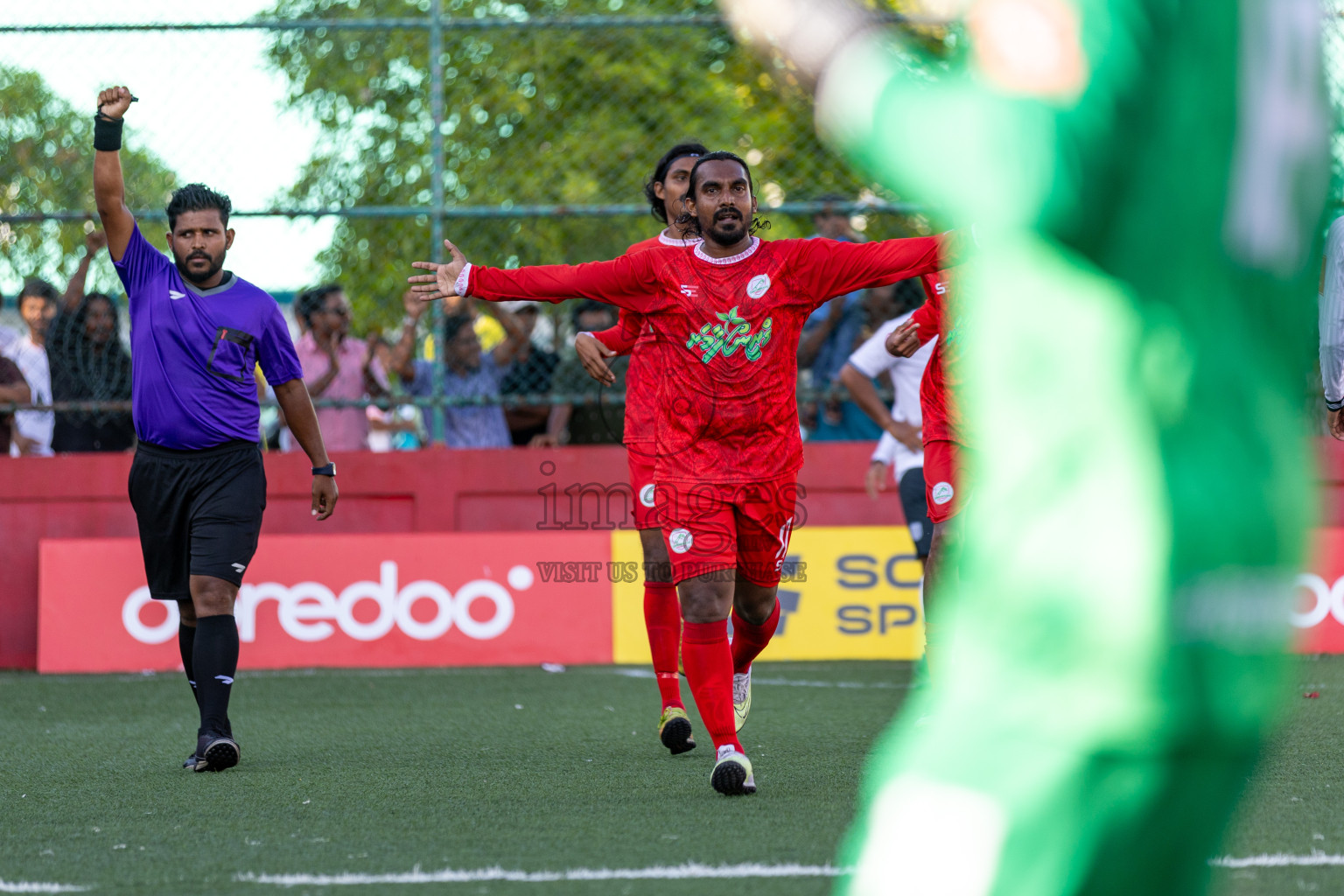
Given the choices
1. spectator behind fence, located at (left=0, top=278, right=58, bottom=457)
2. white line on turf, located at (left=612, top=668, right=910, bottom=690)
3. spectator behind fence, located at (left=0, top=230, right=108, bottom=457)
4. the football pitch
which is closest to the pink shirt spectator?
spectator behind fence, located at (left=0, top=230, right=108, bottom=457)

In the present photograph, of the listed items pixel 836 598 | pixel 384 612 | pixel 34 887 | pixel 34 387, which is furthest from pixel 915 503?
pixel 34 387

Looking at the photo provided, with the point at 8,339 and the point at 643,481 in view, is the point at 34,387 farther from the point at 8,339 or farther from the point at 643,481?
the point at 643,481

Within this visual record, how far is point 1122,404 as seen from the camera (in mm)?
1670

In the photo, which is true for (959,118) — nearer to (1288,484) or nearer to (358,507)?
(1288,484)

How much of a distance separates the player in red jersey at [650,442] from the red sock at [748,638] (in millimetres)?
262

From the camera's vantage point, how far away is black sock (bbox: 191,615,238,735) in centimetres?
558

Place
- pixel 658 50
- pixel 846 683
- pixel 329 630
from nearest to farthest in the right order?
pixel 846 683
pixel 329 630
pixel 658 50

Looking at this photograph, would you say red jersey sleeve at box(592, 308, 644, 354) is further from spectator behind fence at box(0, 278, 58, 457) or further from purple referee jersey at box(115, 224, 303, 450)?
spectator behind fence at box(0, 278, 58, 457)

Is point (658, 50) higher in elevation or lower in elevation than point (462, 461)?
higher

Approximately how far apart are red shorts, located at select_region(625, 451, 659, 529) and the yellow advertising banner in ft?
12.1

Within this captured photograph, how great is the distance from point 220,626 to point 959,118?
15.1ft

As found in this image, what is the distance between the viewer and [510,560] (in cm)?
988

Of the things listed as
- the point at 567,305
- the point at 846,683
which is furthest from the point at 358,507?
the point at 846,683

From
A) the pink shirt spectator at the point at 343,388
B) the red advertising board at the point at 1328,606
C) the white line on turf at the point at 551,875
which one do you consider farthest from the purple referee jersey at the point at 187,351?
the red advertising board at the point at 1328,606
